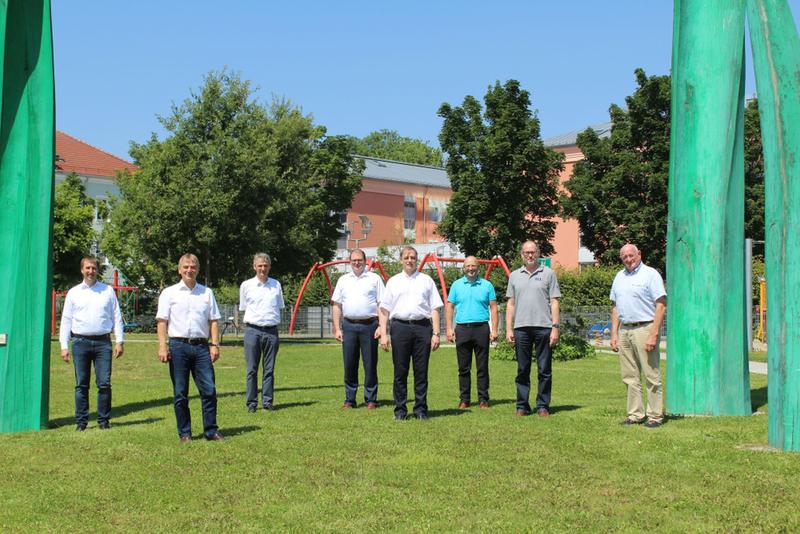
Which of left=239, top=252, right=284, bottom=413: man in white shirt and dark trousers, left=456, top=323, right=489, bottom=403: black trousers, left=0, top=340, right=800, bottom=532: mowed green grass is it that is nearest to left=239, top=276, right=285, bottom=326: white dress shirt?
left=239, top=252, right=284, bottom=413: man in white shirt and dark trousers

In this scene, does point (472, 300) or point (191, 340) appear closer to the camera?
point (191, 340)

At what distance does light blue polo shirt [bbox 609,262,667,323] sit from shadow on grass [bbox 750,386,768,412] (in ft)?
8.13

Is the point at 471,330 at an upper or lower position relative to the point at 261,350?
upper

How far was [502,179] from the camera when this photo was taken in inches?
1689

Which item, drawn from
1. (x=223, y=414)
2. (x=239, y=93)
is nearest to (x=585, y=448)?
(x=223, y=414)

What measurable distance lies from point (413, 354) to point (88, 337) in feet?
11.4

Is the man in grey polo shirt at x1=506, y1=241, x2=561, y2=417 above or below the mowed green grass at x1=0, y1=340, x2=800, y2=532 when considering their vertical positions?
above

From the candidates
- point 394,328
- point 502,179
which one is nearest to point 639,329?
point 394,328

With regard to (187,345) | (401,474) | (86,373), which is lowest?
(401,474)

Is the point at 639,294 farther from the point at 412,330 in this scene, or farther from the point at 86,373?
the point at 86,373

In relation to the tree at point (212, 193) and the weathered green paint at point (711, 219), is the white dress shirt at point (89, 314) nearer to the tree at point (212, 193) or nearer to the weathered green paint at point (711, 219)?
the weathered green paint at point (711, 219)

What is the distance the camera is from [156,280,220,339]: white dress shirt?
9.84 meters

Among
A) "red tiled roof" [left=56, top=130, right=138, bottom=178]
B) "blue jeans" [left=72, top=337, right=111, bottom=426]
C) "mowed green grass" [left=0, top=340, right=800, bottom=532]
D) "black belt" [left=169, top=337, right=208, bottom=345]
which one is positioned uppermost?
"red tiled roof" [left=56, top=130, right=138, bottom=178]

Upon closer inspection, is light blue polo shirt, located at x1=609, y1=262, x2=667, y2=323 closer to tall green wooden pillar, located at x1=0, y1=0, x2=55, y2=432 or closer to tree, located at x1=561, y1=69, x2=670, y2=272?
tall green wooden pillar, located at x1=0, y1=0, x2=55, y2=432
